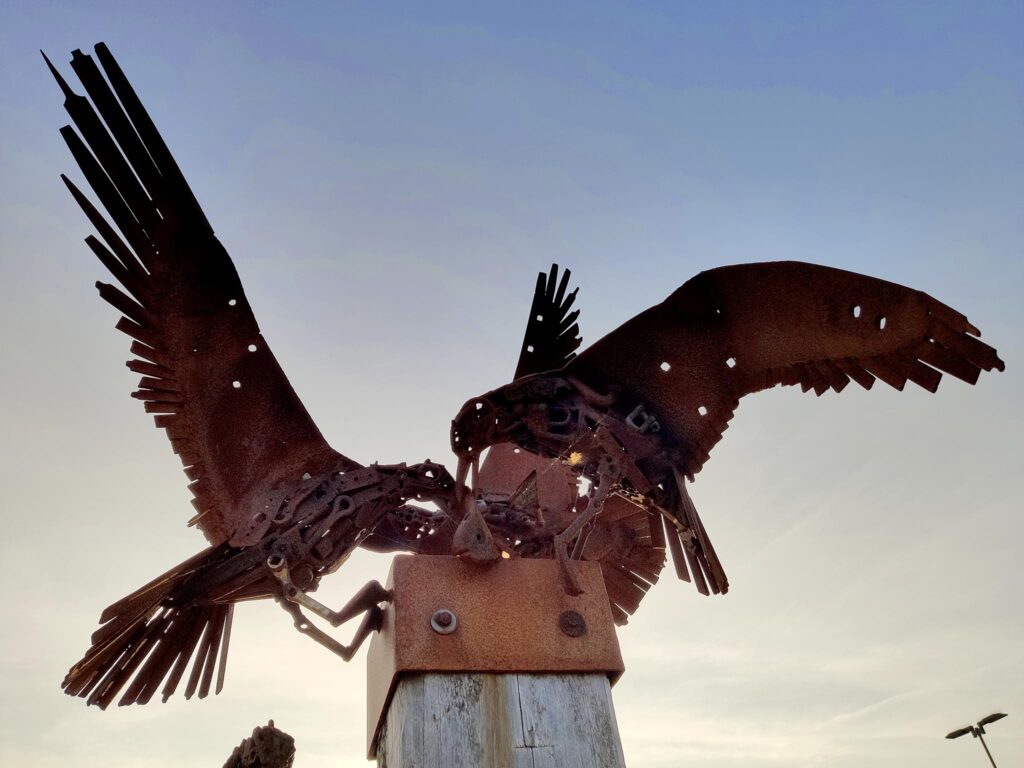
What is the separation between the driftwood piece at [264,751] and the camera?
3.84 metres

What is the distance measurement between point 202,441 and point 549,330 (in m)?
2.92

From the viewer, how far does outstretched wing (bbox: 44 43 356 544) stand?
433 cm

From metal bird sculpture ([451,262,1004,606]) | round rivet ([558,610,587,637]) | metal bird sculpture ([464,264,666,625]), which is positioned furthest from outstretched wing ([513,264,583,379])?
round rivet ([558,610,587,637])

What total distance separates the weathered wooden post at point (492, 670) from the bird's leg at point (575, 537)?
57 mm

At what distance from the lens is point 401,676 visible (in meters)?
3.46

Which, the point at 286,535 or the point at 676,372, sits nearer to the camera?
the point at 286,535

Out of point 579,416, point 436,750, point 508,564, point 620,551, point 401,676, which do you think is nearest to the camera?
point 436,750

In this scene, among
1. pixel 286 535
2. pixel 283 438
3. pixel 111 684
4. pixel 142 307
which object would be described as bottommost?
pixel 111 684

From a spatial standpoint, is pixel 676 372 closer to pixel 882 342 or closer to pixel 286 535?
pixel 882 342

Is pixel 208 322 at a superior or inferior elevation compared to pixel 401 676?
superior

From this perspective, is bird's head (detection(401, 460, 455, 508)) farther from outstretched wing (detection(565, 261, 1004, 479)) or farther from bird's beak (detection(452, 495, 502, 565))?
outstretched wing (detection(565, 261, 1004, 479))

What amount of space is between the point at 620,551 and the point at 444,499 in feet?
4.74

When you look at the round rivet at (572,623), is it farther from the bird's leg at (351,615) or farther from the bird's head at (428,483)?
the bird's head at (428,483)

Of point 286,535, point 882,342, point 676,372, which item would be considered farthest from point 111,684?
point 882,342
